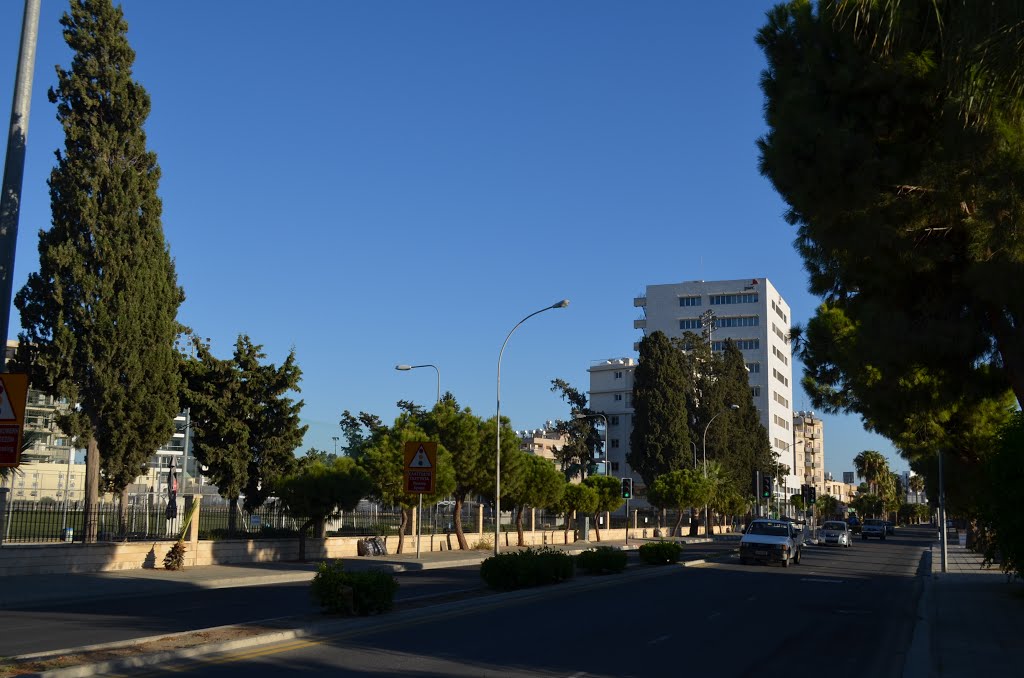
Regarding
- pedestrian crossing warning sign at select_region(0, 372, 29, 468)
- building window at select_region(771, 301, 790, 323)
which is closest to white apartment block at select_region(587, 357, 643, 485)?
building window at select_region(771, 301, 790, 323)

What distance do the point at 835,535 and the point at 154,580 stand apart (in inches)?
1715

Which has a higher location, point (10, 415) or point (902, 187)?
point (902, 187)

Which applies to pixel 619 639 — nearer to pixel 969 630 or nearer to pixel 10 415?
pixel 969 630

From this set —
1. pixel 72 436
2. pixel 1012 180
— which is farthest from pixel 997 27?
pixel 72 436

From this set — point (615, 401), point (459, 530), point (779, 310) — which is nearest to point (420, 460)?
point (459, 530)

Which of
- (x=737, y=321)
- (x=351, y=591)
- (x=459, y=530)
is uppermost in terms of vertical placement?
(x=737, y=321)

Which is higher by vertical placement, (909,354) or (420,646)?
(909,354)

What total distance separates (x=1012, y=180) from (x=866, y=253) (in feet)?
8.36

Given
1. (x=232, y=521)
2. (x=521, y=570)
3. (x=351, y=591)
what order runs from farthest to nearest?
1. (x=232, y=521)
2. (x=521, y=570)
3. (x=351, y=591)

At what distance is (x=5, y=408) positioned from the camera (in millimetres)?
9297

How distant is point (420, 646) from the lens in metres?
12.6

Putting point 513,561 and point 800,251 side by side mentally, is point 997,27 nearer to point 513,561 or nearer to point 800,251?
point 800,251

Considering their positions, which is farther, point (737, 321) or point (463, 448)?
point (737, 321)

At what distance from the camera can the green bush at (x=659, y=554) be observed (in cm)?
3203
